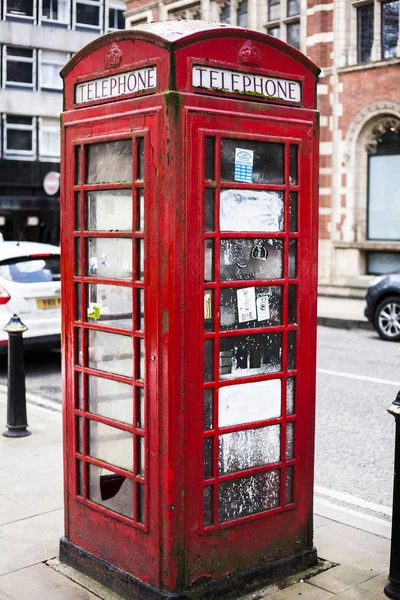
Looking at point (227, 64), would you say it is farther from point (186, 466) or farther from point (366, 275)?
point (366, 275)

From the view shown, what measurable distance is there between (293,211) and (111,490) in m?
1.65

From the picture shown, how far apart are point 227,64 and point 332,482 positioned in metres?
3.48

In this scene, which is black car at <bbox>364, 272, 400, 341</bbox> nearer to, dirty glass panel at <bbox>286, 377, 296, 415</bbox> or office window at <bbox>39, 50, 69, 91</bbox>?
dirty glass panel at <bbox>286, 377, 296, 415</bbox>

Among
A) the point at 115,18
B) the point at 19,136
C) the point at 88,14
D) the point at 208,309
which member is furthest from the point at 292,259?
the point at 115,18

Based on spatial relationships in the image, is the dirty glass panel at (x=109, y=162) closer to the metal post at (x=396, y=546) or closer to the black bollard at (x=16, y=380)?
the metal post at (x=396, y=546)

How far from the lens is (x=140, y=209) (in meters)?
3.56

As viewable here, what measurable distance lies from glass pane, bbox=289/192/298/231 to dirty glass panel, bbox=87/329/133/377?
0.97 meters

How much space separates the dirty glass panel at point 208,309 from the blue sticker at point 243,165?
21.5 inches

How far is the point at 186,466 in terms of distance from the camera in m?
3.51

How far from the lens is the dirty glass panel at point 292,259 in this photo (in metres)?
3.88

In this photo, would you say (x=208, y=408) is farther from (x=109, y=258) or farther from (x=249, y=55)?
(x=249, y=55)

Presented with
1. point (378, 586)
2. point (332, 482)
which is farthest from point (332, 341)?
point (378, 586)

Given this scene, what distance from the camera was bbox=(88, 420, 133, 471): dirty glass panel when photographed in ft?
12.3

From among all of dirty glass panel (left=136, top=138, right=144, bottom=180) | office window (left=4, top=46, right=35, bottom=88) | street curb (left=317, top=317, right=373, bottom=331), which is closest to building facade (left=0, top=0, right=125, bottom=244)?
office window (left=4, top=46, right=35, bottom=88)
